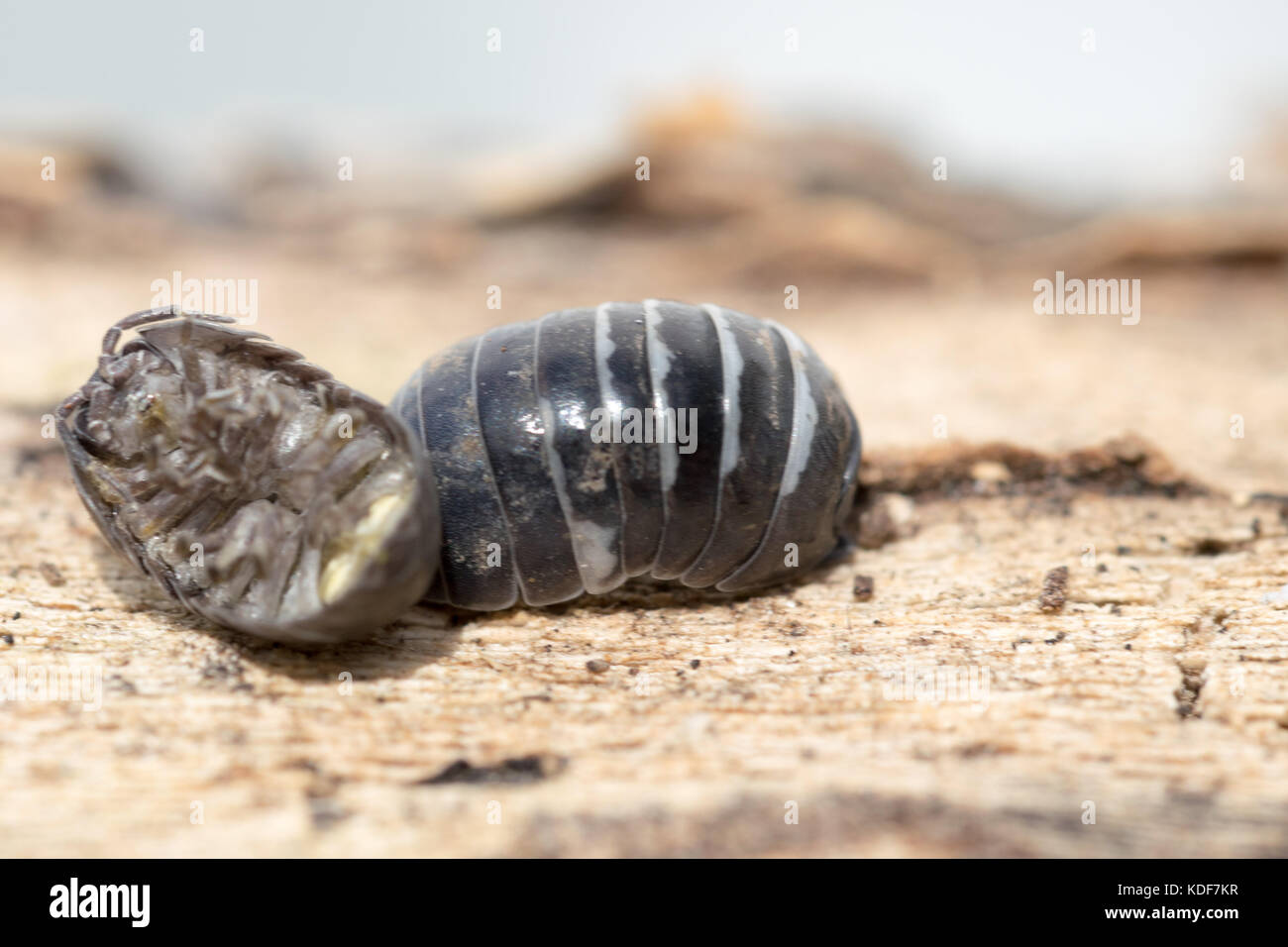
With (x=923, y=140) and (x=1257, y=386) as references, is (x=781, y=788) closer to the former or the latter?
(x=1257, y=386)

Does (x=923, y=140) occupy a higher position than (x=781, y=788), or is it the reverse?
(x=923, y=140)

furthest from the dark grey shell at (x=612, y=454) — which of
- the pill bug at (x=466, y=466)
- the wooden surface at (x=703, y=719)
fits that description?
the wooden surface at (x=703, y=719)

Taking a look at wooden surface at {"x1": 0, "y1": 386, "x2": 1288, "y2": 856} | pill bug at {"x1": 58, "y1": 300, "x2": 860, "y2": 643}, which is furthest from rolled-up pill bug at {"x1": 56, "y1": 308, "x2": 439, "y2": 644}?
wooden surface at {"x1": 0, "y1": 386, "x2": 1288, "y2": 856}

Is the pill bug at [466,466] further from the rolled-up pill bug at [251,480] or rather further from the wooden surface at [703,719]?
the wooden surface at [703,719]

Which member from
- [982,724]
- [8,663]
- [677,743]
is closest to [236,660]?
[8,663]

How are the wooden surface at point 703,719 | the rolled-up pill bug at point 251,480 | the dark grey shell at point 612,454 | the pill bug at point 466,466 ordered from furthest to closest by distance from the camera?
the dark grey shell at point 612,454 → the pill bug at point 466,466 → the rolled-up pill bug at point 251,480 → the wooden surface at point 703,719

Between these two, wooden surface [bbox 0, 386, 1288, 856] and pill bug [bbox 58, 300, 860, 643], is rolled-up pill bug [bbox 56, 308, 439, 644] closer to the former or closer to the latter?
pill bug [bbox 58, 300, 860, 643]

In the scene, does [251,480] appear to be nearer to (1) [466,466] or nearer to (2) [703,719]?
(1) [466,466]
